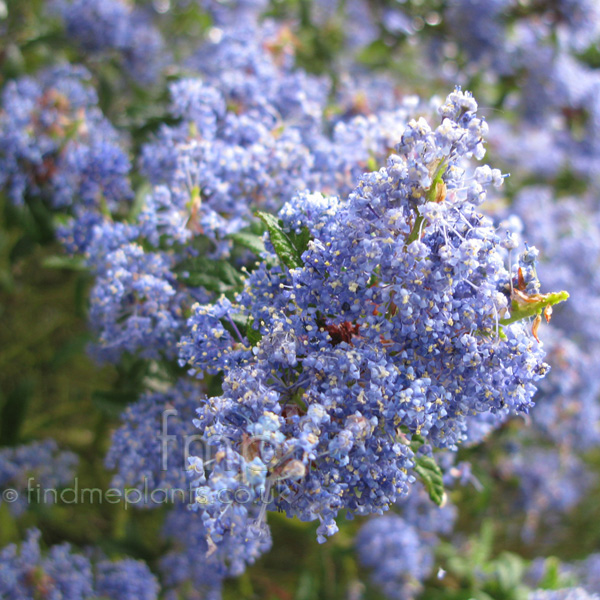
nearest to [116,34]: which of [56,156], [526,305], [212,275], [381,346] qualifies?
[56,156]

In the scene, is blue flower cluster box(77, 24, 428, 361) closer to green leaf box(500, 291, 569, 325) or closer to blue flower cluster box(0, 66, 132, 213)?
blue flower cluster box(0, 66, 132, 213)

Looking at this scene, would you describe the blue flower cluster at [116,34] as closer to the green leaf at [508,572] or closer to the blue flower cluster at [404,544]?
the blue flower cluster at [404,544]

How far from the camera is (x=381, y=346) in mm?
1850

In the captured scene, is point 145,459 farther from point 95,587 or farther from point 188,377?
point 95,587

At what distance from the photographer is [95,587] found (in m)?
3.03

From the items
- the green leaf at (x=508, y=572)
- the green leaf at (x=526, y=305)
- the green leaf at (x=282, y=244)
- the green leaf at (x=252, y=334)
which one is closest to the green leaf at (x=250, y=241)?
the green leaf at (x=282, y=244)

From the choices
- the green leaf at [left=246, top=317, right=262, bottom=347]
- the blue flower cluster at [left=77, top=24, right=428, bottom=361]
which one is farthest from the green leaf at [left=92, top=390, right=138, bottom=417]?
the green leaf at [left=246, top=317, right=262, bottom=347]

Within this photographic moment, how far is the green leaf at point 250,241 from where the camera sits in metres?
2.26

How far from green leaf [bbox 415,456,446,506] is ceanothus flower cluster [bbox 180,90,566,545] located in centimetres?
20

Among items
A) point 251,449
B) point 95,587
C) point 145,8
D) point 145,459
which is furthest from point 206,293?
point 145,8

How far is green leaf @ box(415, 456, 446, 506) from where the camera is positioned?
2.12 metres

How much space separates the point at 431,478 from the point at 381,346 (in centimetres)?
61

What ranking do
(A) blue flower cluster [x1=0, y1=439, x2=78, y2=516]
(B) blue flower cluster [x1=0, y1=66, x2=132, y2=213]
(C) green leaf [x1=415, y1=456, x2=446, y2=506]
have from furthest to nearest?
1. (A) blue flower cluster [x1=0, y1=439, x2=78, y2=516]
2. (B) blue flower cluster [x1=0, y1=66, x2=132, y2=213]
3. (C) green leaf [x1=415, y1=456, x2=446, y2=506]

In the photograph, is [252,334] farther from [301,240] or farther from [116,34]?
[116,34]
